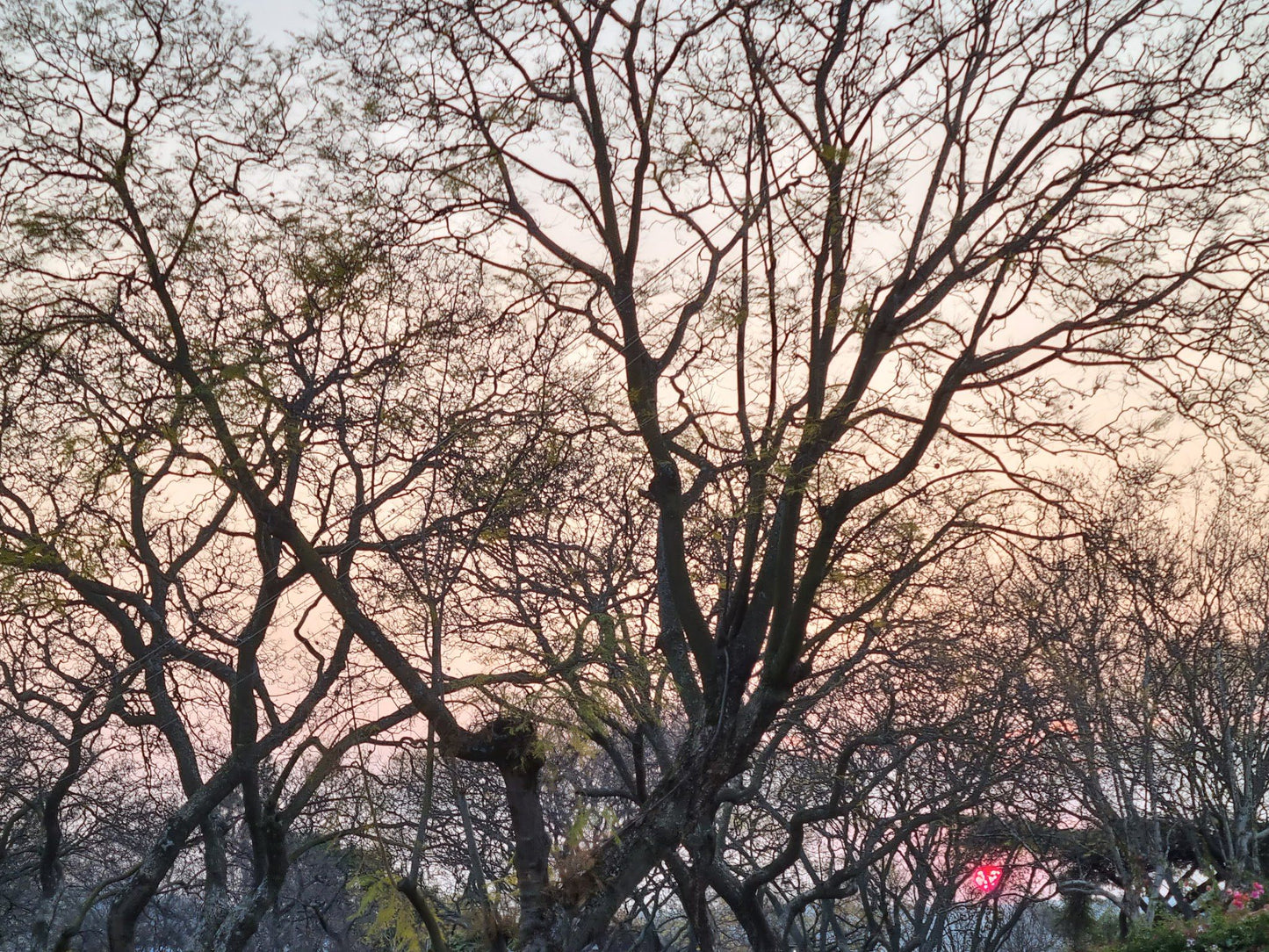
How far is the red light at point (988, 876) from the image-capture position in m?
19.2

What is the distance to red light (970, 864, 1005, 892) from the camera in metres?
19.2

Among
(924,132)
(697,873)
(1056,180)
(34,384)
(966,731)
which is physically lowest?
(697,873)

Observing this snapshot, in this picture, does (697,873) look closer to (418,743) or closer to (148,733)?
(418,743)

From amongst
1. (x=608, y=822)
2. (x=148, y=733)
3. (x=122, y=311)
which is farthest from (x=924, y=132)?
(x=148, y=733)

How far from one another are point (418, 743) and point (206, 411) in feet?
11.1

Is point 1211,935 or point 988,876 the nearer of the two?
point 1211,935

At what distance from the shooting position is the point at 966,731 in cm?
1322

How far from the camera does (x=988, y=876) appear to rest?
19359 millimetres

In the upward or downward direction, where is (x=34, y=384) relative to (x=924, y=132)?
upward

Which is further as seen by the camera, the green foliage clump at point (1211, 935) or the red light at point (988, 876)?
the red light at point (988, 876)

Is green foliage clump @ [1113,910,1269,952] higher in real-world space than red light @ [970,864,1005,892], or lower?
lower

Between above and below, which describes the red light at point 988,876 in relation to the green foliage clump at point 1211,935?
above

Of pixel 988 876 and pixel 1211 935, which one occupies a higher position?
pixel 988 876

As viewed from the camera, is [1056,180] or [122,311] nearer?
[1056,180]
